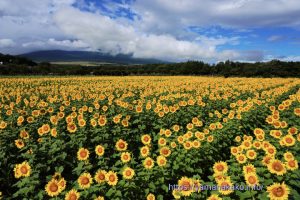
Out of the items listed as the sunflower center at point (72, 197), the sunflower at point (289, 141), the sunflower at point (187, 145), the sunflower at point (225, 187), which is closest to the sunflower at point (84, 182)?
the sunflower center at point (72, 197)

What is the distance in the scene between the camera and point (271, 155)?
5.57m

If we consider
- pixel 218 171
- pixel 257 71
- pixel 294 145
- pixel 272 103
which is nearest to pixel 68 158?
pixel 218 171

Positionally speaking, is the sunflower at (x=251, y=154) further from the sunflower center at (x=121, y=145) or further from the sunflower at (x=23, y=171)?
the sunflower at (x=23, y=171)

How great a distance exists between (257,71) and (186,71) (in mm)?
17748

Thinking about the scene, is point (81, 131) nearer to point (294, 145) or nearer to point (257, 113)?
point (294, 145)

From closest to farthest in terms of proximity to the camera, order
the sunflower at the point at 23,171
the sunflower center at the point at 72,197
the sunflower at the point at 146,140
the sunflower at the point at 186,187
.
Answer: the sunflower center at the point at 72,197 < the sunflower at the point at 186,187 < the sunflower at the point at 23,171 < the sunflower at the point at 146,140

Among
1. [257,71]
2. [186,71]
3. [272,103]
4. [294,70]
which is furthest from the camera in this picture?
[186,71]

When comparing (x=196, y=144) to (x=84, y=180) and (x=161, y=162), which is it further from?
(x=84, y=180)

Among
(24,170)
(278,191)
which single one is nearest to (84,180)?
(24,170)

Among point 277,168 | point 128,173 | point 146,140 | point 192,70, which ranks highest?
point 277,168

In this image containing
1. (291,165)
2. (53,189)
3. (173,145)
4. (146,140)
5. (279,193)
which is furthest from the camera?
(146,140)

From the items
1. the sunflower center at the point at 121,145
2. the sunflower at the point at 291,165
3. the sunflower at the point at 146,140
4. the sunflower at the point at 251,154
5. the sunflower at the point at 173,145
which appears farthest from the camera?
the sunflower at the point at 146,140

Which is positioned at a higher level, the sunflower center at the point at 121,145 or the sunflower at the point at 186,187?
the sunflower center at the point at 121,145

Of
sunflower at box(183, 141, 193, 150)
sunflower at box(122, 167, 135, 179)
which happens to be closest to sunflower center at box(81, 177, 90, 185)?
sunflower at box(122, 167, 135, 179)
